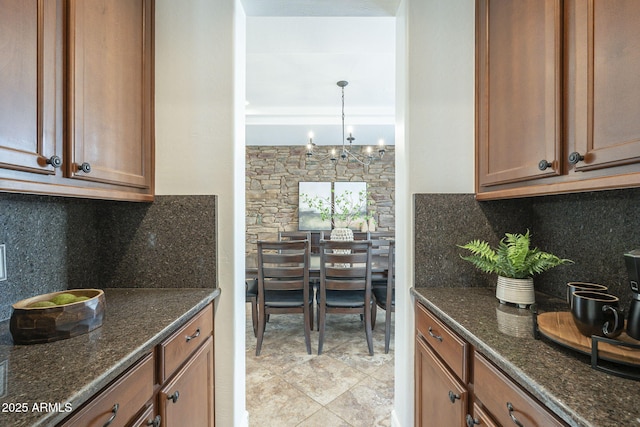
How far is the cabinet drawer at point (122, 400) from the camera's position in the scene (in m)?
0.67

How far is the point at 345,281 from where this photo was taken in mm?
2604

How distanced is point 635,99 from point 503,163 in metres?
0.52

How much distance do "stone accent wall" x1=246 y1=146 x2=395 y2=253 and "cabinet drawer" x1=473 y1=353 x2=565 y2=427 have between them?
5025 millimetres

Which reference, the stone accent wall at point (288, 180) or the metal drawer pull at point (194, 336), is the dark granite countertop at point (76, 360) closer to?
the metal drawer pull at point (194, 336)

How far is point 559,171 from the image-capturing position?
98 cm

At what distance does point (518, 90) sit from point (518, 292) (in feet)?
2.63

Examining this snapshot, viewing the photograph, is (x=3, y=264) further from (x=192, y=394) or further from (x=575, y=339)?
(x=575, y=339)

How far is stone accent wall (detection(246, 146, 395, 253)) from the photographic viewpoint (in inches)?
232

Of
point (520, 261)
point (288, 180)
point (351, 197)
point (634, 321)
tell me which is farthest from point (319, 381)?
point (288, 180)

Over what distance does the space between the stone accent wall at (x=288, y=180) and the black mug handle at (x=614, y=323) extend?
16.7ft

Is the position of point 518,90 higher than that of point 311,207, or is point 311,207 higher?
point 518,90

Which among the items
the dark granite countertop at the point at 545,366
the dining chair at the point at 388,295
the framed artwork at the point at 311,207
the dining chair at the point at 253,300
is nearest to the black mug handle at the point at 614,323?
the dark granite countertop at the point at 545,366

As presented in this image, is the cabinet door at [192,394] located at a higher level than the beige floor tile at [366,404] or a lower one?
higher

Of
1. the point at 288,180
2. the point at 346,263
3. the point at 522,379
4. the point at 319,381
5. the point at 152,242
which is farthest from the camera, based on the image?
the point at 288,180
